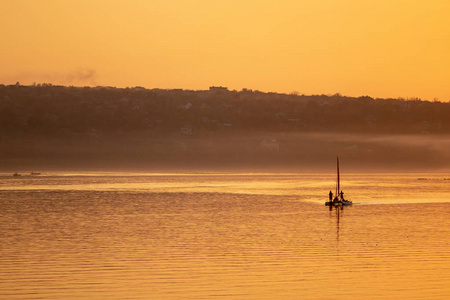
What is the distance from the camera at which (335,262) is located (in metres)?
34.0

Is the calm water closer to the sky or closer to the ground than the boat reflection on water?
closer to the ground

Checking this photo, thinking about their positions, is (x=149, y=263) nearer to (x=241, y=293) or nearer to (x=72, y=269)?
(x=72, y=269)

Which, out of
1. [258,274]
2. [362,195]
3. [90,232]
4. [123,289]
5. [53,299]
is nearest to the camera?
[53,299]

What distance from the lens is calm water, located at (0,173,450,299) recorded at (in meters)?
27.8

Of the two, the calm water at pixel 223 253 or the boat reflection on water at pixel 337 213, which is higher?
the boat reflection on water at pixel 337 213

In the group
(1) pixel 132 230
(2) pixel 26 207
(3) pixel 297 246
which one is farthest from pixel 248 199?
(3) pixel 297 246

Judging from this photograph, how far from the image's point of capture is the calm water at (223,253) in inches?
1093

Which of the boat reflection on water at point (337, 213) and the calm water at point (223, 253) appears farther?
the boat reflection on water at point (337, 213)

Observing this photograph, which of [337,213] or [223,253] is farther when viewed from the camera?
[337,213]

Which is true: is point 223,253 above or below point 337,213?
below

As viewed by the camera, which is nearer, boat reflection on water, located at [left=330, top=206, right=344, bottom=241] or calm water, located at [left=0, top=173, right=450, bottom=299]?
calm water, located at [left=0, top=173, right=450, bottom=299]

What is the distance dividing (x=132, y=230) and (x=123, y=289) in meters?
21.2

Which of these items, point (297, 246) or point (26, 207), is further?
point (26, 207)

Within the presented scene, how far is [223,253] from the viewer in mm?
36781
